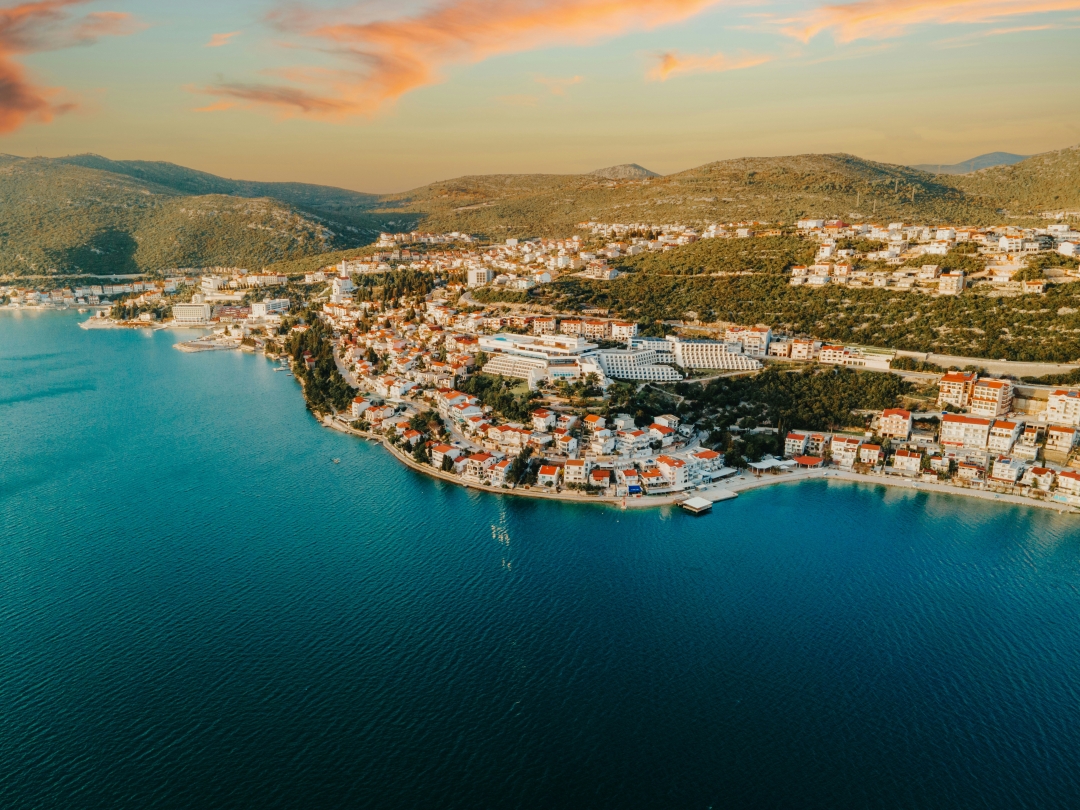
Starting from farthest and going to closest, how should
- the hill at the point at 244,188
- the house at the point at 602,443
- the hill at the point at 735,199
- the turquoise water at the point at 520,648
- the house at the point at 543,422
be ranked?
the hill at the point at 244,188 < the hill at the point at 735,199 < the house at the point at 543,422 < the house at the point at 602,443 < the turquoise water at the point at 520,648

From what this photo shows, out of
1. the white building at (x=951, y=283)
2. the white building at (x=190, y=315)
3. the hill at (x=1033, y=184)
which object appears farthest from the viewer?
the hill at (x=1033, y=184)

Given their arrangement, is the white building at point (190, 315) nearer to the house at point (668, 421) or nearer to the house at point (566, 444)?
the house at point (566, 444)

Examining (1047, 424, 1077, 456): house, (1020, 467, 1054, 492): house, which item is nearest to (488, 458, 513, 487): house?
(1020, 467, 1054, 492): house

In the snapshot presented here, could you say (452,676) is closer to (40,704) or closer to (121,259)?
(40,704)

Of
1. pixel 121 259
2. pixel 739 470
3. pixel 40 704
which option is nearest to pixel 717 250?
pixel 739 470

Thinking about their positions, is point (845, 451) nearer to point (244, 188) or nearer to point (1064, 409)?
point (1064, 409)

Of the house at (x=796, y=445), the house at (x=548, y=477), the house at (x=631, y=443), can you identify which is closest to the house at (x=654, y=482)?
the house at (x=631, y=443)

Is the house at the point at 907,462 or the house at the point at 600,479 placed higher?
the house at the point at 907,462
